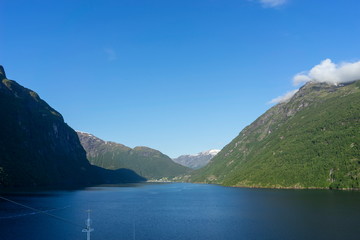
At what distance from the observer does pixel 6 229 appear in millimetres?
79812

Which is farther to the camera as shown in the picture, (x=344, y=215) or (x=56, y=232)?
(x=344, y=215)

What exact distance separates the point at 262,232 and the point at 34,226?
6185 cm

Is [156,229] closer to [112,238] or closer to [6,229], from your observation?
[112,238]

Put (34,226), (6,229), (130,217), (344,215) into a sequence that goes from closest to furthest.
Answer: (6,229), (34,226), (344,215), (130,217)

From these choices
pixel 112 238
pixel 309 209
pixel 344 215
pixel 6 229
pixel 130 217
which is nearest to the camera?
pixel 112 238

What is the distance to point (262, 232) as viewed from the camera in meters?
83.1

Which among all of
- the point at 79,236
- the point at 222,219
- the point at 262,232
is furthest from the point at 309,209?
the point at 79,236

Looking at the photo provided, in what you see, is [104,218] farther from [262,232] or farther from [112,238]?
[262,232]

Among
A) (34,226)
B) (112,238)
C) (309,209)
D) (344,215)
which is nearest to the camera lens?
(112,238)

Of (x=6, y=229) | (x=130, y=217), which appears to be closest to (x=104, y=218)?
(x=130, y=217)

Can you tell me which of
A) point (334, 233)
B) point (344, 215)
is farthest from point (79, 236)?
point (344, 215)

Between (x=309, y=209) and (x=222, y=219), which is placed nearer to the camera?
(x=222, y=219)

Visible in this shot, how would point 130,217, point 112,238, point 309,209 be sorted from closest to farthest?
point 112,238, point 130,217, point 309,209

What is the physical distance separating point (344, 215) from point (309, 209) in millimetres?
18967
